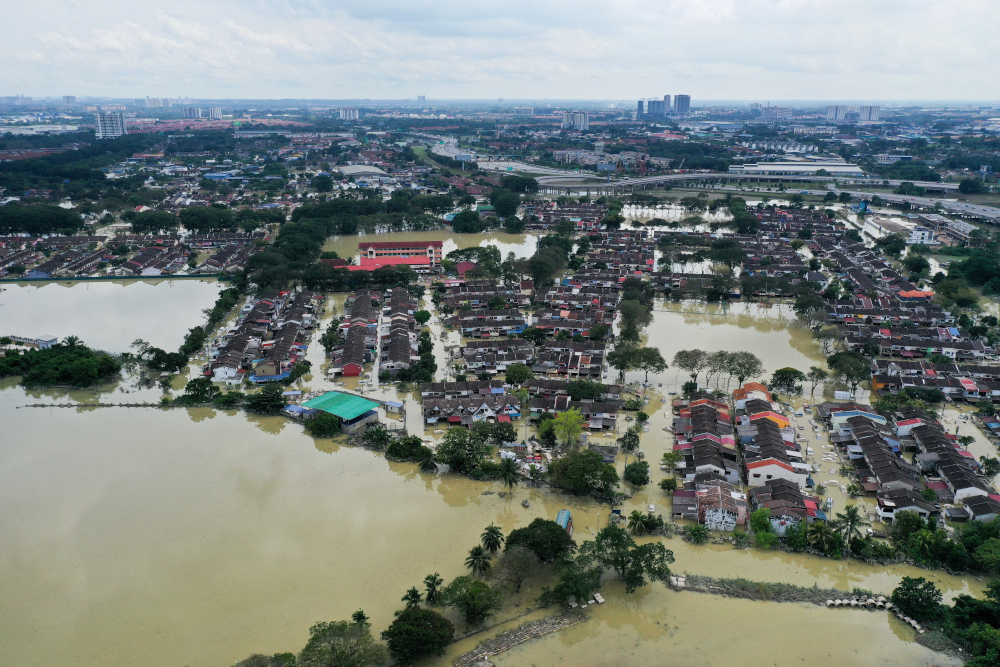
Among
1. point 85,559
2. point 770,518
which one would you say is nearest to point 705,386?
point 770,518

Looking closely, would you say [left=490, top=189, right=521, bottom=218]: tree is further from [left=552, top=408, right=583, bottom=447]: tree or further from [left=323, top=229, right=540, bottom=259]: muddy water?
[left=552, top=408, right=583, bottom=447]: tree

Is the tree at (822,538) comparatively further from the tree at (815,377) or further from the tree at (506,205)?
the tree at (506,205)

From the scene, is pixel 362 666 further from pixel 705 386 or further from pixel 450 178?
pixel 450 178

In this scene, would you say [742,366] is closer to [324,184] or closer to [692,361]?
[692,361]

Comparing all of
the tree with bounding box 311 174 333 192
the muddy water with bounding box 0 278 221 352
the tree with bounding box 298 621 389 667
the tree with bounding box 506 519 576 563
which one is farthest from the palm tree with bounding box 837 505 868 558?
the tree with bounding box 311 174 333 192

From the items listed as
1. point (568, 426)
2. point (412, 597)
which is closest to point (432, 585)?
point (412, 597)

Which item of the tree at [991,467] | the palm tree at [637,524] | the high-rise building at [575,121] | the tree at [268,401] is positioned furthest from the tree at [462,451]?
the high-rise building at [575,121]
